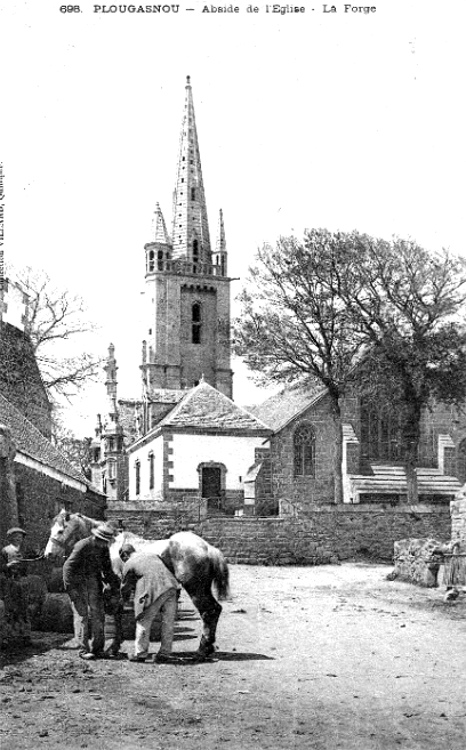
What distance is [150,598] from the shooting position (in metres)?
10.3

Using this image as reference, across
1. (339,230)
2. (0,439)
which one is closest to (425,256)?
(339,230)

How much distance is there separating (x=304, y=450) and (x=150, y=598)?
3738cm

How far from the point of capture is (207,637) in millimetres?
10406

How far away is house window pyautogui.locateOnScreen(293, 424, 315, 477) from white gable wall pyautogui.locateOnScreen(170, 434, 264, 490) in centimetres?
205

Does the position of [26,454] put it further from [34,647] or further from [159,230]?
[159,230]

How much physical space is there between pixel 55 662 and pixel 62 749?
367cm

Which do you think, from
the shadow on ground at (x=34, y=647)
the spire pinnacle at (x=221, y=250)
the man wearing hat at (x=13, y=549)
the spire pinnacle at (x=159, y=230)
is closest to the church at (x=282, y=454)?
the shadow on ground at (x=34, y=647)

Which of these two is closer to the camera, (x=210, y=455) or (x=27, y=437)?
(x=27, y=437)

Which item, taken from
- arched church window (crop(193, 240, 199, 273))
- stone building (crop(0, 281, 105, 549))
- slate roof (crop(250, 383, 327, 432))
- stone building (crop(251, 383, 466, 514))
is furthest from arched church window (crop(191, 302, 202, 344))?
stone building (crop(0, 281, 105, 549))

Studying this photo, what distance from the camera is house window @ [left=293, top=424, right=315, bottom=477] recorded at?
47156 mm

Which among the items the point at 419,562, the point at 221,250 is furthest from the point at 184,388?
the point at 419,562

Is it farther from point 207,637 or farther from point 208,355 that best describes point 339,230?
point 208,355

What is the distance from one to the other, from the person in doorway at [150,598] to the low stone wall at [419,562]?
453 inches

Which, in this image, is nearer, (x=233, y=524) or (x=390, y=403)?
(x=233, y=524)
